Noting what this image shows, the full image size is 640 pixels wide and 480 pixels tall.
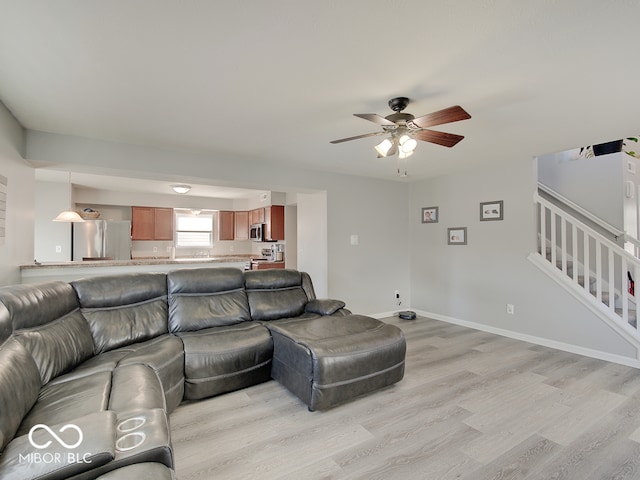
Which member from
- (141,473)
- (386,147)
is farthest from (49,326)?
(386,147)

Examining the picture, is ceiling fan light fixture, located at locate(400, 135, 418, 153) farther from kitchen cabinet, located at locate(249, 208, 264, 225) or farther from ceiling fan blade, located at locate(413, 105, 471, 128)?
kitchen cabinet, located at locate(249, 208, 264, 225)

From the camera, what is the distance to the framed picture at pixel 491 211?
425 cm

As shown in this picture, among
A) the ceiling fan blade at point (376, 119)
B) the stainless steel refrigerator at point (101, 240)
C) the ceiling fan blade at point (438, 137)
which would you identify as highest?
the ceiling fan blade at point (376, 119)

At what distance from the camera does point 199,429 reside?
213 cm

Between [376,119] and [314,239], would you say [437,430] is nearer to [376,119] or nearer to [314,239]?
[376,119]

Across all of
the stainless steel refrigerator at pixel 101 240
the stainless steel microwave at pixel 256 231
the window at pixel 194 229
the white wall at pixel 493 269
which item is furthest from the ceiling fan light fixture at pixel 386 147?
the window at pixel 194 229

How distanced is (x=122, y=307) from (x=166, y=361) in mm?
847

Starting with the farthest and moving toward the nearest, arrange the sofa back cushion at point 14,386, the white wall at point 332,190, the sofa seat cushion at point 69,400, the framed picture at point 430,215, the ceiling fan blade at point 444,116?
1. the framed picture at point 430,215
2. the white wall at point 332,190
3. the ceiling fan blade at point 444,116
4. the sofa seat cushion at point 69,400
5. the sofa back cushion at point 14,386

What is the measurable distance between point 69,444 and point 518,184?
187 inches

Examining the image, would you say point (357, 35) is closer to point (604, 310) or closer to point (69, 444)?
point (69, 444)

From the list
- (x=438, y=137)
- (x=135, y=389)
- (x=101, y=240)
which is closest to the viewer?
(x=135, y=389)

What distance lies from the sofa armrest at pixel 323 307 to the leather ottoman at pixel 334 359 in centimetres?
49

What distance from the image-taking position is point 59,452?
42.2 inches

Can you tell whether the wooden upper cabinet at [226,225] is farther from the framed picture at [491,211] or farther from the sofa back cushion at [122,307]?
the framed picture at [491,211]
